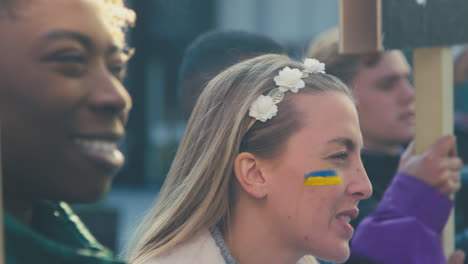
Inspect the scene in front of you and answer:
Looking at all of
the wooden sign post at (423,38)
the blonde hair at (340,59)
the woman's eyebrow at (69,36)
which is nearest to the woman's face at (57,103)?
the woman's eyebrow at (69,36)

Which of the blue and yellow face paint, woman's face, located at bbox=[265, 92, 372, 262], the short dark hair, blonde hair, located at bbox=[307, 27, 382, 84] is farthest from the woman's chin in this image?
blonde hair, located at bbox=[307, 27, 382, 84]

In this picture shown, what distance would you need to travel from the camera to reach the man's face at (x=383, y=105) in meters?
3.04

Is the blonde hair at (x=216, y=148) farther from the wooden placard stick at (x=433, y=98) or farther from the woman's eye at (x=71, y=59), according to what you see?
the woman's eye at (x=71, y=59)

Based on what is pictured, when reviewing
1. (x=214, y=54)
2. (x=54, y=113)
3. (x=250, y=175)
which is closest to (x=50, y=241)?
(x=54, y=113)

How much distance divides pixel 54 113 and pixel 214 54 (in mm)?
1647

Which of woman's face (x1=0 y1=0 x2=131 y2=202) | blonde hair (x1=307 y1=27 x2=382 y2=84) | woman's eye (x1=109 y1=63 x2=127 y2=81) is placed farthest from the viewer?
blonde hair (x1=307 y1=27 x2=382 y2=84)

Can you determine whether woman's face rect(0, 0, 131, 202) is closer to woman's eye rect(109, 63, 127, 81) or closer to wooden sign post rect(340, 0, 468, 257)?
woman's eye rect(109, 63, 127, 81)

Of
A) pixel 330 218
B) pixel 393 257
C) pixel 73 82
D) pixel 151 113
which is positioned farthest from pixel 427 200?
pixel 151 113

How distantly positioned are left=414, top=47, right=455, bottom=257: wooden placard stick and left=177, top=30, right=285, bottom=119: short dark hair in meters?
0.55

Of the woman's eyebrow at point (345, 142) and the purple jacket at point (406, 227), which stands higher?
the woman's eyebrow at point (345, 142)

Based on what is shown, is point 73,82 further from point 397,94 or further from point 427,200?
point 397,94

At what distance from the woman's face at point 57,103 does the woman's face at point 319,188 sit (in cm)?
70

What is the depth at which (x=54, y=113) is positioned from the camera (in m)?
1.13

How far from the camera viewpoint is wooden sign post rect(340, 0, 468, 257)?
2.25 metres
